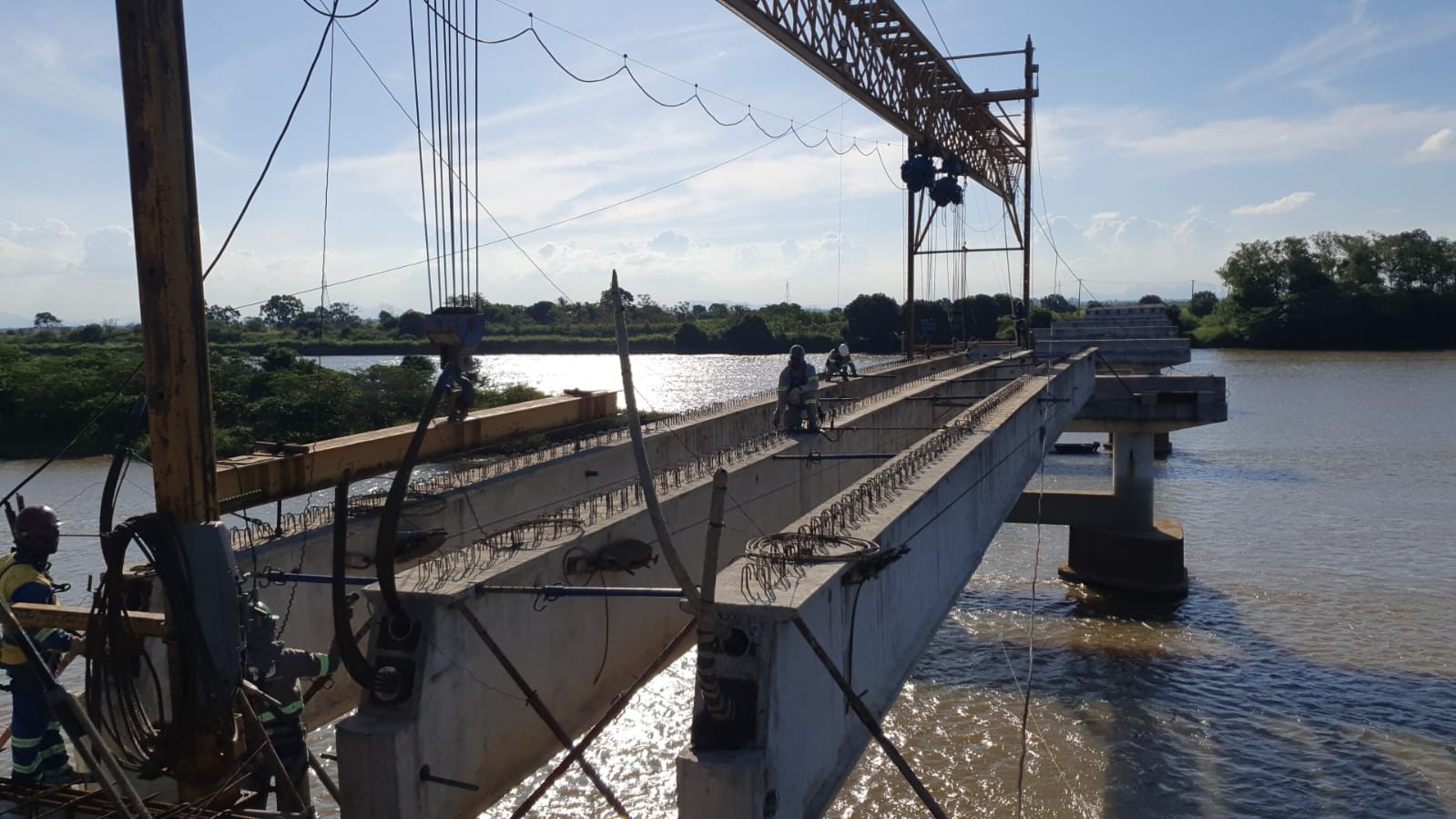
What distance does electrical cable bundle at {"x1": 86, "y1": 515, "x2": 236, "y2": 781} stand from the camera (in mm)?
5988

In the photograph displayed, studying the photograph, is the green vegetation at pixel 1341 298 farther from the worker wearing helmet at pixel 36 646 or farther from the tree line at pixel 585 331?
the worker wearing helmet at pixel 36 646

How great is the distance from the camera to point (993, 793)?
14039mm

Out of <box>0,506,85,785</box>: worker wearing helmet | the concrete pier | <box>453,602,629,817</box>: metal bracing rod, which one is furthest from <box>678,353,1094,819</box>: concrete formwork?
the concrete pier

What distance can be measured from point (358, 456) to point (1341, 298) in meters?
103

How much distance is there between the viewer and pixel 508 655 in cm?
838

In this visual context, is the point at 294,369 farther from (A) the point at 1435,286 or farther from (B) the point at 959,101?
(A) the point at 1435,286

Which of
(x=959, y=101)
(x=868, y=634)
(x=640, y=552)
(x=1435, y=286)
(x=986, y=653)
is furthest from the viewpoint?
(x=1435, y=286)

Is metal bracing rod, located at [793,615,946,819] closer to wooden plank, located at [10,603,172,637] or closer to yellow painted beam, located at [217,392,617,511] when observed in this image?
wooden plank, located at [10,603,172,637]

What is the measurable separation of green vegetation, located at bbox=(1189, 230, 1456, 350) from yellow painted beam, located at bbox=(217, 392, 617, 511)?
98946mm

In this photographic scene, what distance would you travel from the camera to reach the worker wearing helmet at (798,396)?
15.9 m

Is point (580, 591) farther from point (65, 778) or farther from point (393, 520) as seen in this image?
point (65, 778)

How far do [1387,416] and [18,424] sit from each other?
6149 centimetres

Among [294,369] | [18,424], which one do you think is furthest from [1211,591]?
[18,424]

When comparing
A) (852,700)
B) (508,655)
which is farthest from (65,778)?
(852,700)
